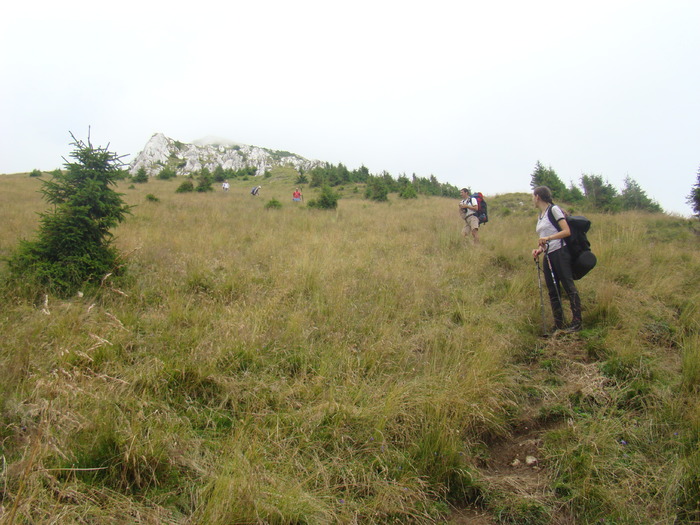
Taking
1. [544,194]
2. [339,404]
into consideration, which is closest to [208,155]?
[544,194]

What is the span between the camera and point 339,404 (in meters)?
2.55

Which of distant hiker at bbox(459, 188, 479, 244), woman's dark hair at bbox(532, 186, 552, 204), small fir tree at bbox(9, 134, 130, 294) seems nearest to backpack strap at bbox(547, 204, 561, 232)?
woman's dark hair at bbox(532, 186, 552, 204)

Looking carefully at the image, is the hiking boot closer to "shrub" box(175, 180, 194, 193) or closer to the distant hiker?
the distant hiker

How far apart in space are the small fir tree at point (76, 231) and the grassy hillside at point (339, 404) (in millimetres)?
386

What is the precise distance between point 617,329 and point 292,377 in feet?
13.3

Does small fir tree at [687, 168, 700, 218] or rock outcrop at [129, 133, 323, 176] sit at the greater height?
rock outcrop at [129, 133, 323, 176]

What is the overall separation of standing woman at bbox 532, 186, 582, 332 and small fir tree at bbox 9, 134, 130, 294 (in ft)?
20.1

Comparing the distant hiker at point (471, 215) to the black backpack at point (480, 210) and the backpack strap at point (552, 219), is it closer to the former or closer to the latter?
the black backpack at point (480, 210)

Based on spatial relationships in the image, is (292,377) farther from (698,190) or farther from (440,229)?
(698,190)

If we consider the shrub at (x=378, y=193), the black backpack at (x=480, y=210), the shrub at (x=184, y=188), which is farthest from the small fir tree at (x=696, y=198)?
the shrub at (x=184, y=188)

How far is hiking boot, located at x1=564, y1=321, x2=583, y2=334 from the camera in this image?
13.6 ft

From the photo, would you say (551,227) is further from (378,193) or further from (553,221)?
(378,193)

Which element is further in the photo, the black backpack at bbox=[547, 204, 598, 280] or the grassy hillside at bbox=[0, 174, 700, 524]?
the black backpack at bbox=[547, 204, 598, 280]

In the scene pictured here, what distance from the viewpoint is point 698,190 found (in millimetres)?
11594
